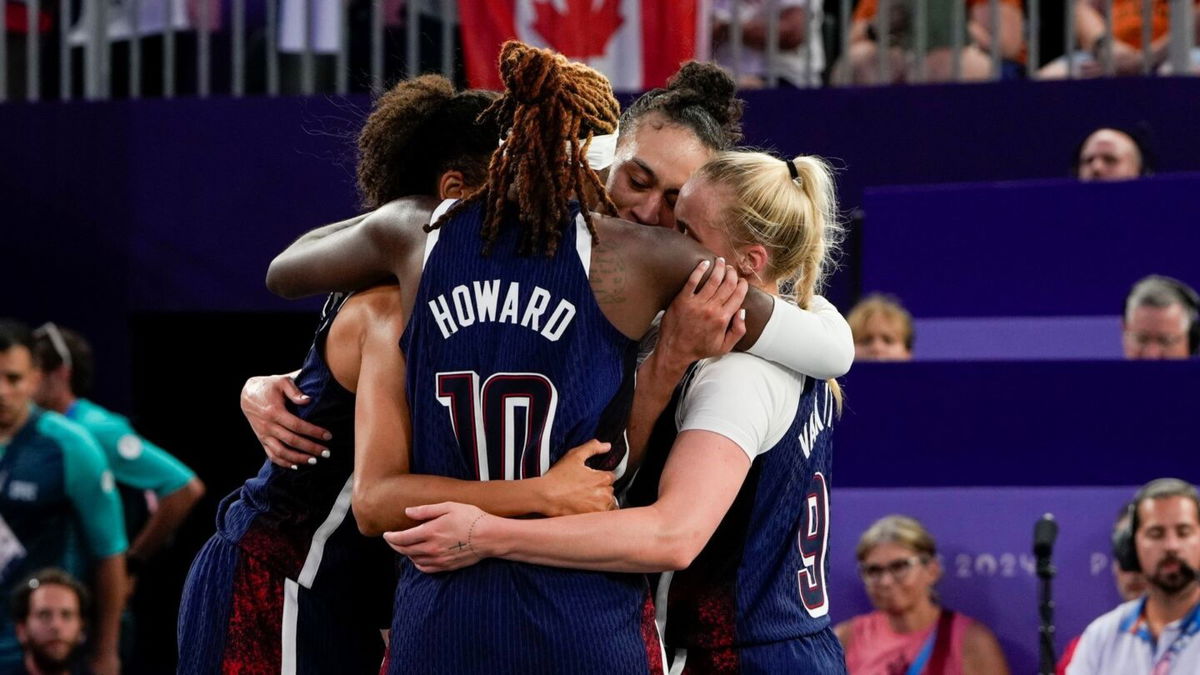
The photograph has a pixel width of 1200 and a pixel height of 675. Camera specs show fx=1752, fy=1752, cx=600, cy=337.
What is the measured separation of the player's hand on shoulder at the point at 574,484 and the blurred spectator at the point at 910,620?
279cm

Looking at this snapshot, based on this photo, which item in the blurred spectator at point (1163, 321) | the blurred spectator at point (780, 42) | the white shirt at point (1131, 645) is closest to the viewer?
the white shirt at point (1131, 645)

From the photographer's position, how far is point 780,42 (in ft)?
22.1

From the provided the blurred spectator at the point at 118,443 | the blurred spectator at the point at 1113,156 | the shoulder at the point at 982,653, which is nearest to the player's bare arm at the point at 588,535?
the shoulder at the point at 982,653

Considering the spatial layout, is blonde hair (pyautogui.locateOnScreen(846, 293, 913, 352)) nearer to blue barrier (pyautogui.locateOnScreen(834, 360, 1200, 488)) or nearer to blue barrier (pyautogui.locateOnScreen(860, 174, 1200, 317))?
blue barrier (pyautogui.locateOnScreen(860, 174, 1200, 317))

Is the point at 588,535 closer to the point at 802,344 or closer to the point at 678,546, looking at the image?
the point at 678,546

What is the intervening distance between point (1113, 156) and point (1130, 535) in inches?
68.8

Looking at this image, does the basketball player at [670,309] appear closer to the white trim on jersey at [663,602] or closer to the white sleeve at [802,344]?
the white sleeve at [802,344]

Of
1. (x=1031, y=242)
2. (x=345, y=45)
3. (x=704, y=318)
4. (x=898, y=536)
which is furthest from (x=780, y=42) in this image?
(x=704, y=318)

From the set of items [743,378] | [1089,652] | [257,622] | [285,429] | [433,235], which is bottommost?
Result: [1089,652]

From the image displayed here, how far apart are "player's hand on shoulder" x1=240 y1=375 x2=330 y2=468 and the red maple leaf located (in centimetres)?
373

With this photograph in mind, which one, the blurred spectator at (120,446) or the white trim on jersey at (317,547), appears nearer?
the white trim on jersey at (317,547)

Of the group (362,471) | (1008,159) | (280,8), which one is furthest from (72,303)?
(362,471)

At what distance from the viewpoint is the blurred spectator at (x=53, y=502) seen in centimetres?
592

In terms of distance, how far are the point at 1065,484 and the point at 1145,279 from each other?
94 centimetres
